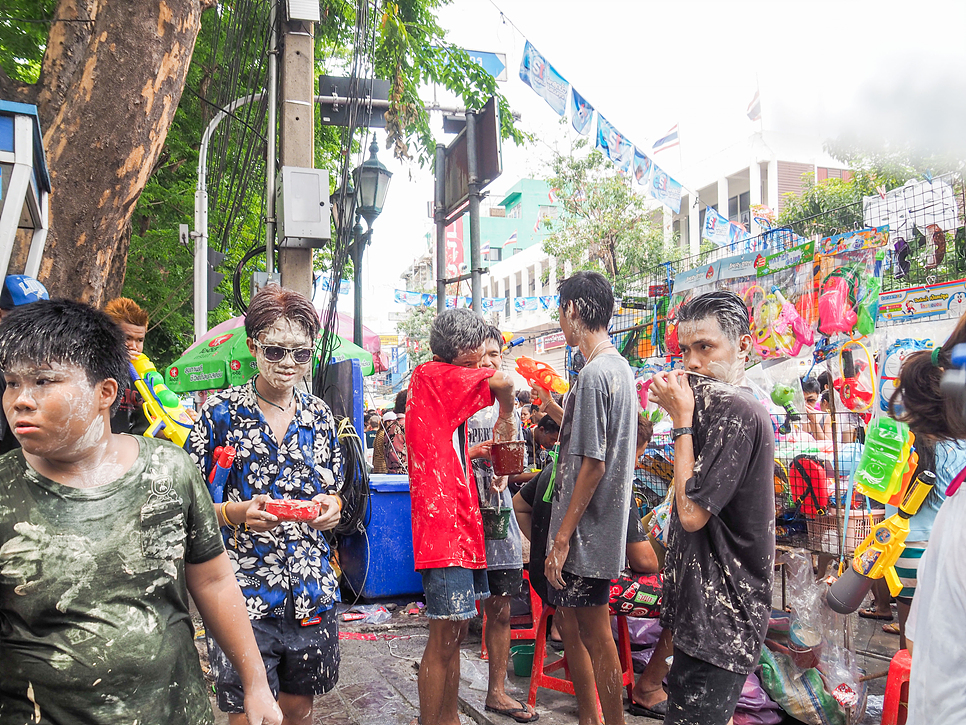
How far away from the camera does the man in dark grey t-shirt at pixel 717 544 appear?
6.91ft

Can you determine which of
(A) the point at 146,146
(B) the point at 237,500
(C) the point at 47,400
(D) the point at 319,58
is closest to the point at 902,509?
(B) the point at 237,500

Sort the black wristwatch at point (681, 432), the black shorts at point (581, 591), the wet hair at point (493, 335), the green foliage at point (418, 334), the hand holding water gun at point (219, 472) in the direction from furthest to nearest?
the green foliage at point (418, 334)
the wet hair at point (493, 335)
the black shorts at point (581, 591)
the hand holding water gun at point (219, 472)
the black wristwatch at point (681, 432)

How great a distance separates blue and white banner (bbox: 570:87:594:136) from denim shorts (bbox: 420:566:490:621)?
728cm

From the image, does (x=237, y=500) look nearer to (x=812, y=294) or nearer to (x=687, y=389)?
(x=687, y=389)

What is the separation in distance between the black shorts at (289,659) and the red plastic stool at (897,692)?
2235 mm

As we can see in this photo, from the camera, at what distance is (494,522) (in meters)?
3.54

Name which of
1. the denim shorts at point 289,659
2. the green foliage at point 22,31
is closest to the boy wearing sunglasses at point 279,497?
the denim shorts at point 289,659

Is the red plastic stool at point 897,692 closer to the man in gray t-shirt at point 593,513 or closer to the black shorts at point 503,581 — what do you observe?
the man in gray t-shirt at point 593,513

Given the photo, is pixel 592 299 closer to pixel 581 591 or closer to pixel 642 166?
pixel 581 591

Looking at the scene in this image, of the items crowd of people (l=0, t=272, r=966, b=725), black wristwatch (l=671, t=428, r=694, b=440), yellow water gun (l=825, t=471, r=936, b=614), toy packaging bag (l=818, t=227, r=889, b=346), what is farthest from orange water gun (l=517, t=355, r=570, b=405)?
toy packaging bag (l=818, t=227, r=889, b=346)

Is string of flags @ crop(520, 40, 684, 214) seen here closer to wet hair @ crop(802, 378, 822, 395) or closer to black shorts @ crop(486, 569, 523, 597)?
wet hair @ crop(802, 378, 822, 395)

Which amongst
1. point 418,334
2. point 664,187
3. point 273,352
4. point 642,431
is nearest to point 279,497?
point 273,352

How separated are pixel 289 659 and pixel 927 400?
2.08 meters

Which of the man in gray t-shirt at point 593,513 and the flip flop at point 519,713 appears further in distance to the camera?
the flip flop at point 519,713
